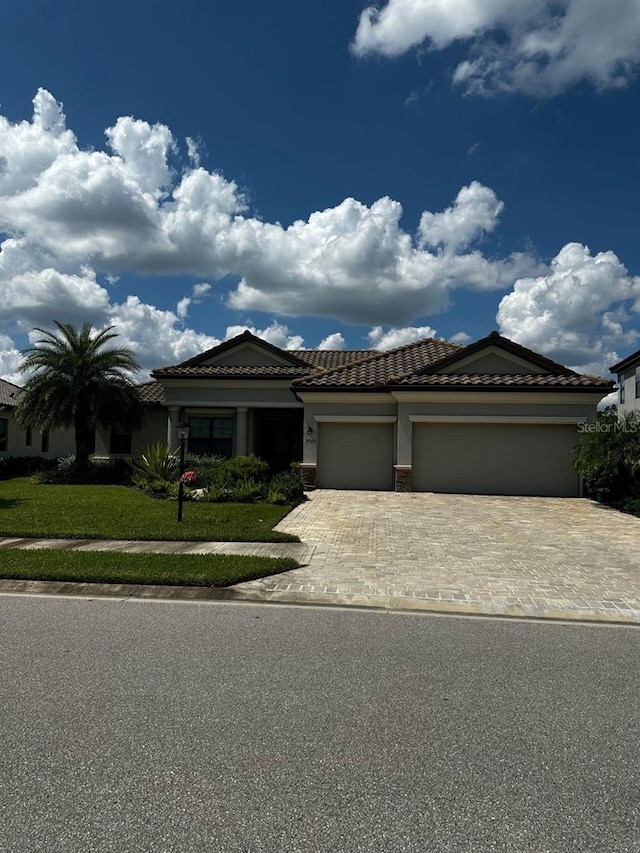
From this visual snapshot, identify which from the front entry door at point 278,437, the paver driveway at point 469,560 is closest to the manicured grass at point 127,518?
the paver driveway at point 469,560

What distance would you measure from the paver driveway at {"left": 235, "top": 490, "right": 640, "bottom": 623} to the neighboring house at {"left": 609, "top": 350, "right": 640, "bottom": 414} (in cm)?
2485

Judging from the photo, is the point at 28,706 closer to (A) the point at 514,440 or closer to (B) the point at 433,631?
(B) the point at 433,631

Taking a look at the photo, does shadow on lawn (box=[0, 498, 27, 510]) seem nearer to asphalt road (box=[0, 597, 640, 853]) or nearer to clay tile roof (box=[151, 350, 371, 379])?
clay tile roof (box=[151, 350, 371, 379])

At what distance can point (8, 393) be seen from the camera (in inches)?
1118

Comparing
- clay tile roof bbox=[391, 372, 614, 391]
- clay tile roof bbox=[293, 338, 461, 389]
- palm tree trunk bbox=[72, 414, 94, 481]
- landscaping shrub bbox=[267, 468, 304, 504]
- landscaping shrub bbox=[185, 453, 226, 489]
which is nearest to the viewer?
landscaping shrub bbox=[267, 468, 304, 504]

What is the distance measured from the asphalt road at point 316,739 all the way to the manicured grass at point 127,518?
15.5 feet

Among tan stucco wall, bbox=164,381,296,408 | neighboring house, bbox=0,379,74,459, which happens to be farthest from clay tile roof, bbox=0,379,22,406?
tan stucco wall, bbox=164,381,296,408

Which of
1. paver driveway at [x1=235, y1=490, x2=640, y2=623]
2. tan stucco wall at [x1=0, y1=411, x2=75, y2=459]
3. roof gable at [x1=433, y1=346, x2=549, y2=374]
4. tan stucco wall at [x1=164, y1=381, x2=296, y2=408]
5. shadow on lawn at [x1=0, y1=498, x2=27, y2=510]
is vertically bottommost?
paver driveway at [x1=235, y1=490, x2=640, y2=623]

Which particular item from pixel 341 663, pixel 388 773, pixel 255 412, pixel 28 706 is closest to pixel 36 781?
pixel 28 706

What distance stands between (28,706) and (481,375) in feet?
55.6

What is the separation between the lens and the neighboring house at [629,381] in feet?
117

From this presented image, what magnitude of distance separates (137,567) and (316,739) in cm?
496

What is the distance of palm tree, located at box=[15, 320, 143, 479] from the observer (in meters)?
20.7

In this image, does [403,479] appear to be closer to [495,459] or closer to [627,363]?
[495,459]
